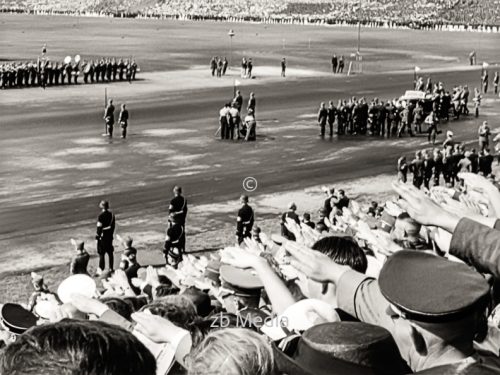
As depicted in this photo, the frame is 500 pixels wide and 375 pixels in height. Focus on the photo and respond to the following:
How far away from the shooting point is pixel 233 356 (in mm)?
2910

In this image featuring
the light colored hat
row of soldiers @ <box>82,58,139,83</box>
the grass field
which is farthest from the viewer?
row of soldiers @ <box>82,58,139,83</box>

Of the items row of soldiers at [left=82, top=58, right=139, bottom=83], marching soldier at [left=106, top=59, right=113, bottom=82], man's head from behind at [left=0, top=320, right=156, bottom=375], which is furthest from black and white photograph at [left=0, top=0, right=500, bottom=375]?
marching soldier at [left=106, top=59, right=113, bottom=82]

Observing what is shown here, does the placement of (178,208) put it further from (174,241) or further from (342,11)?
(342,11)

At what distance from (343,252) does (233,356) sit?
5.56 ft

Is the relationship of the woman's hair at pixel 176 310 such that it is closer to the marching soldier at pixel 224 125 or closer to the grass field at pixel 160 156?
the grass field at pixel 160 156

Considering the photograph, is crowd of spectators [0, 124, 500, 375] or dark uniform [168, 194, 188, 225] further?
dark uniform [168, 194, 188, 225]

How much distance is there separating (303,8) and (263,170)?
156 metres

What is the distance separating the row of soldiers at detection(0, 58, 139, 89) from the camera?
129 feet

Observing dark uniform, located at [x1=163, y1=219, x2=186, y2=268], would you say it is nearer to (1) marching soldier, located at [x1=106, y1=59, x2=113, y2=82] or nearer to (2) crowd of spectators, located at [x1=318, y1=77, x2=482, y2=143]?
(2) crowd of spectators, located at [x1=318, y1=77, x2=482, y2=143]

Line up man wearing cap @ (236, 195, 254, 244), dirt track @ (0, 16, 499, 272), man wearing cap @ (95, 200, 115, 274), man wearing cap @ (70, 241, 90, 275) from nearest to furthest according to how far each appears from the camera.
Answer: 1. man wearing cap @ (70, 241, 90, 275)
2. man wearing cap @ (95, 200, 115, 274)
3. man wearing cap @ (236, 195, 254, 244)
4. dirt track @ (0, 16, 499, 272)

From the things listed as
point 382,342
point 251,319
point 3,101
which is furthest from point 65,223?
point 3,101

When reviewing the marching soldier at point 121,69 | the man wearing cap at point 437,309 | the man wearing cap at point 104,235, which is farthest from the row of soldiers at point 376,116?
the man wearing cap at point 437,309

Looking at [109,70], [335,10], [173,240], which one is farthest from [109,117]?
[335,10]

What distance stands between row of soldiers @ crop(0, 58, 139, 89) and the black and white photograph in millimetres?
114
